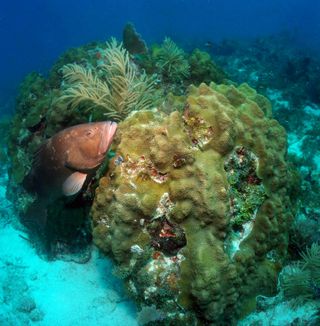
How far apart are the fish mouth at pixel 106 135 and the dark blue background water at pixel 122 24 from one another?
20.0 meters

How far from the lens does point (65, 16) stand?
93.2 meters

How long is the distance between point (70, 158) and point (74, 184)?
0.37 meters

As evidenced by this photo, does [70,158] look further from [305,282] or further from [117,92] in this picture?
[305,282]

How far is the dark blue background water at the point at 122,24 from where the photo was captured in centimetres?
3797

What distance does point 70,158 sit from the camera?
4.18 meters

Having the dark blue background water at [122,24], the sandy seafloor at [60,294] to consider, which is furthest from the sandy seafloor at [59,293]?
the dark blue background water at [122,24]

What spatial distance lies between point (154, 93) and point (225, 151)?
241cm

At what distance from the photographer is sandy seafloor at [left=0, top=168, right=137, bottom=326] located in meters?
5.52

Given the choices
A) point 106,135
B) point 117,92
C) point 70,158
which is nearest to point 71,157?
point 70,158

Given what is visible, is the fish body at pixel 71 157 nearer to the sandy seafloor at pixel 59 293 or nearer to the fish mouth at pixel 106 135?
the fish mouth at pixel 106 135

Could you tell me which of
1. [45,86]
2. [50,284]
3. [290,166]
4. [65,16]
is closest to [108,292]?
[50,284]

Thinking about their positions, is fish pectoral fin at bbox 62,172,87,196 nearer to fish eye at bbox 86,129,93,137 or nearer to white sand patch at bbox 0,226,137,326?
fish eye at bbox 86,129,93,137

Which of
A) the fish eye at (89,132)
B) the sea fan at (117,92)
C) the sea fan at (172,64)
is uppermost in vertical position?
the sea fan at (172,64)

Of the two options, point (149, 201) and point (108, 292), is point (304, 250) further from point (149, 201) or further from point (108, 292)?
point (108, 292)
